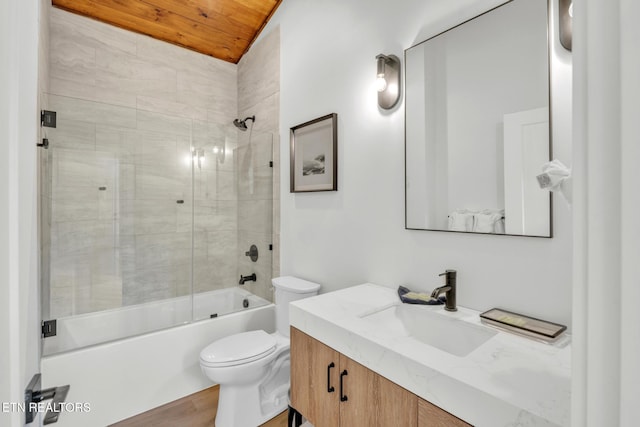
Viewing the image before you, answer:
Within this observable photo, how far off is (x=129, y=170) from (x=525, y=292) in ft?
8.45

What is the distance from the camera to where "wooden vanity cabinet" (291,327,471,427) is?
97 cm

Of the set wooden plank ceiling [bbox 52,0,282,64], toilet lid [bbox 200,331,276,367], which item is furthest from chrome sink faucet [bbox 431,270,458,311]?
wooden plank ceiling [bbox 52,0,282,64]

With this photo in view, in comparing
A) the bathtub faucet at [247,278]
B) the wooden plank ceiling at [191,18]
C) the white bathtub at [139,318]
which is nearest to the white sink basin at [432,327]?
the white bathtub at [139,318]

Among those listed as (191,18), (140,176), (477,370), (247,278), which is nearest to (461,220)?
(477,370)

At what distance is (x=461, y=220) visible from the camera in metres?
1.42

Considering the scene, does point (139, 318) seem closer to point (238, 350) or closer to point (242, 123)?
point (238, 350)

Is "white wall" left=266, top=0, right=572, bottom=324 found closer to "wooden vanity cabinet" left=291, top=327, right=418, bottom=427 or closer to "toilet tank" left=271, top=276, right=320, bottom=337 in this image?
"toilet tank" left=271, top=276, right=320, bottom=337

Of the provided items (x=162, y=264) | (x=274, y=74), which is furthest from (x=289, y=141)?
(x=162, y=264)

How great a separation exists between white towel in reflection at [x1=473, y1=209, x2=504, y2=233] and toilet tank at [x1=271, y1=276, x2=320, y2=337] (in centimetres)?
109

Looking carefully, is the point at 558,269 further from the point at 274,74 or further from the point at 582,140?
the point at 274,74

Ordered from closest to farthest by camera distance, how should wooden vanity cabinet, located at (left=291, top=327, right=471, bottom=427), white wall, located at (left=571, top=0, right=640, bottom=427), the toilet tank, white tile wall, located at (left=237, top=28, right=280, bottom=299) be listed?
white wall, located at (left=571, top=0, right=640, bottom=427) < wooden vanity cabinet, located at (left=291, top=327, right=471, bottom=427) < the toilet tank < white tile wall, located at (left=237, top=28, right=280, bottom=299)

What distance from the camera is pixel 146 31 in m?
2.63

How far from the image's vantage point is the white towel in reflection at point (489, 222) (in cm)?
130

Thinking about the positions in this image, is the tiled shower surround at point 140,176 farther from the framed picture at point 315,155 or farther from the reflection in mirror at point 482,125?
the reflection in mirror at point 482,125
